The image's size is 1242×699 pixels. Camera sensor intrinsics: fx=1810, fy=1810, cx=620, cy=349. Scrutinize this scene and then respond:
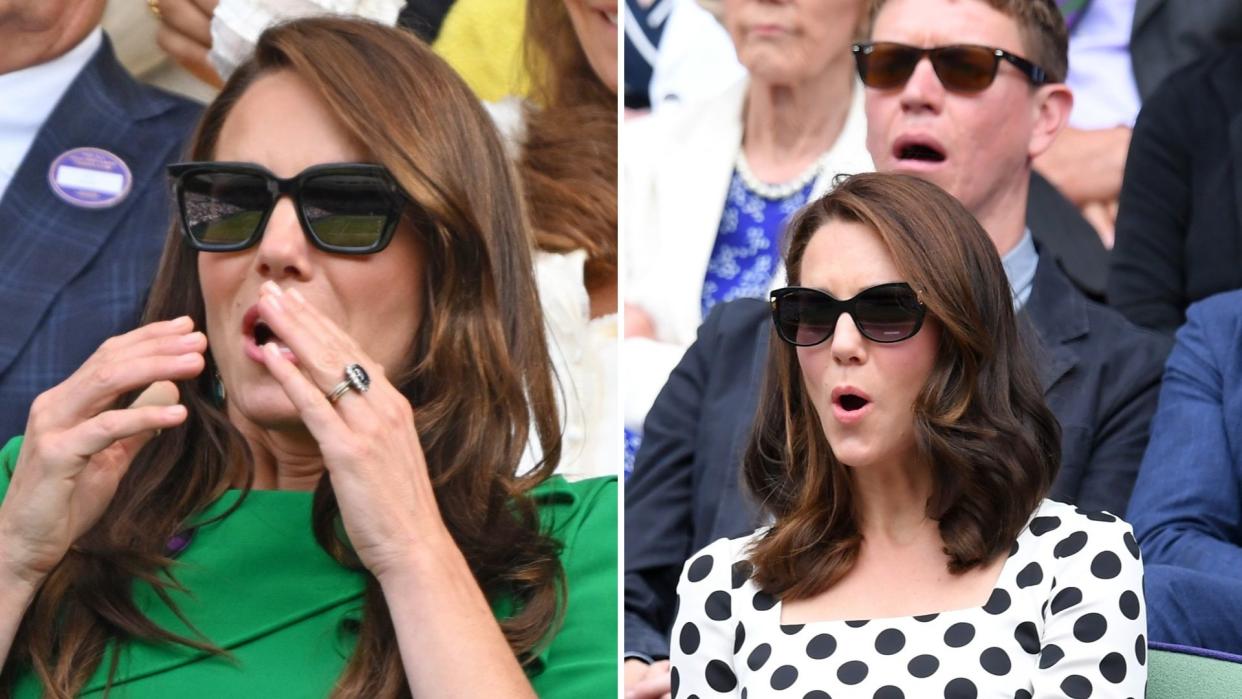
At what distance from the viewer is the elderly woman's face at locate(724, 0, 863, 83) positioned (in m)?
3.41

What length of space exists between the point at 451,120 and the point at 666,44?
874 millimetres

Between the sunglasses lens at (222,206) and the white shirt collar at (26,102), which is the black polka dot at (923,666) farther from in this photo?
the white shirt collar at (26,102)

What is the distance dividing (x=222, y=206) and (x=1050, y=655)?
1.32m

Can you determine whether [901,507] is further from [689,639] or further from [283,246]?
[283,246]

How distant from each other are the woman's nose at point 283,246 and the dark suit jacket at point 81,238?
0.91 feet

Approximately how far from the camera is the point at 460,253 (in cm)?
268

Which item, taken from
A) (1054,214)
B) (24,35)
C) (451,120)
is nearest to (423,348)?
(451,120)

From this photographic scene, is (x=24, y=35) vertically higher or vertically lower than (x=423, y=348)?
higher

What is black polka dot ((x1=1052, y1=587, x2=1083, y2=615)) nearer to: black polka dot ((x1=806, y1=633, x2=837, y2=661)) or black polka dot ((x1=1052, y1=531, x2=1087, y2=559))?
black polka dot ((x1=1052, y1=531, x2=1087, y2=559))

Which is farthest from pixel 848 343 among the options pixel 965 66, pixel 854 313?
pixel 965 66

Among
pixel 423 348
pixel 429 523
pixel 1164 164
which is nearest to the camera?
pixel 429 523

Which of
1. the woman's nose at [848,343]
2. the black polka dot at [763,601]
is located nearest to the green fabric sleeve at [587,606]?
the black polka dot at [763,601]

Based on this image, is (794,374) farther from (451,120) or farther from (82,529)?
(82,529)

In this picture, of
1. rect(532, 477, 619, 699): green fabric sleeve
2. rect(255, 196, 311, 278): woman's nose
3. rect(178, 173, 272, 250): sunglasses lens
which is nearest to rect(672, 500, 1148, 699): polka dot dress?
rect(532, 477, 619, 699): green fabric sleeve
